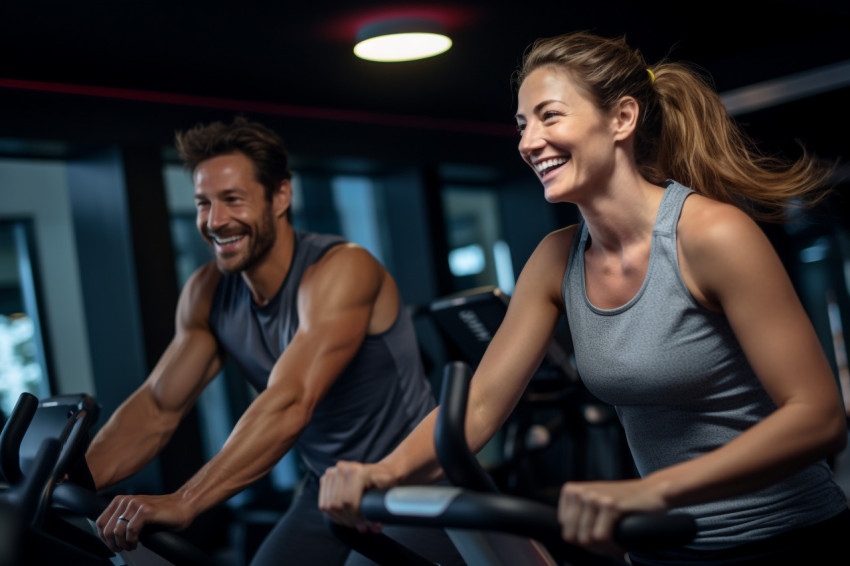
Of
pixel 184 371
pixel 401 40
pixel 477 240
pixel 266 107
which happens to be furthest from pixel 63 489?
pixel 477 240

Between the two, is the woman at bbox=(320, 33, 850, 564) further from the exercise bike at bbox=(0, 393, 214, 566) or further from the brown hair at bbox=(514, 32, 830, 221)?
the exercise bike at bbox=(0, 393, 214, 566)

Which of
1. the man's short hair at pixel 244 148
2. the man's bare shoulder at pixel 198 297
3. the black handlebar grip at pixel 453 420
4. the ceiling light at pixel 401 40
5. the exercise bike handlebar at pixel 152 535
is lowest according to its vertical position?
the exercise bike handlebar at pixel 152 535

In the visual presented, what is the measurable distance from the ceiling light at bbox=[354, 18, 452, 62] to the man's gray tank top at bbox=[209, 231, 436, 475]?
164 centimetres

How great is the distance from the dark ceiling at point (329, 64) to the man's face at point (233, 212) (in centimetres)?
115

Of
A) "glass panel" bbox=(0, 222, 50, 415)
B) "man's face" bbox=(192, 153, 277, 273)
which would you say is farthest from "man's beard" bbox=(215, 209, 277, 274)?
"glass panel" bbox=(0, 222, 50, 415)

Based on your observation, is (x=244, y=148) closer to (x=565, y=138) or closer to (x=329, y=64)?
(x=565, y=138)

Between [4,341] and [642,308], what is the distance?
5.37 meters

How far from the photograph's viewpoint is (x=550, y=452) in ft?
20.5

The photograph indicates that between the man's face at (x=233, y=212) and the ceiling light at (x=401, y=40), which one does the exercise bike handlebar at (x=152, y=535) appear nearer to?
the man's face at (x=233, y=212)

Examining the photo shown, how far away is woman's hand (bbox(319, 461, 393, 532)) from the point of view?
129 centimetres

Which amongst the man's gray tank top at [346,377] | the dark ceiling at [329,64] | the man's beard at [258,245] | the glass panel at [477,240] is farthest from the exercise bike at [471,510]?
the glass panel at [477,240]

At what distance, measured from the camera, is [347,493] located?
1289 mm

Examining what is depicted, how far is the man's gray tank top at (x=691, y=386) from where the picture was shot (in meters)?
1.38

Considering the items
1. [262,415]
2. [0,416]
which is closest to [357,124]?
[0,416]
